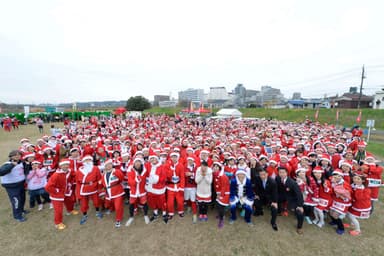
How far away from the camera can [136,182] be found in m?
4.22

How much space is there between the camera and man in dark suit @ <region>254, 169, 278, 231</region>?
4.08 meters

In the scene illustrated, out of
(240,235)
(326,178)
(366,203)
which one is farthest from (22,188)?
(366,203)

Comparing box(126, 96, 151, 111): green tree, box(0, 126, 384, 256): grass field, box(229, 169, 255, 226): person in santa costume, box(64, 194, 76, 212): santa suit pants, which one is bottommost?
box(0, 126, 384, 256): grass field

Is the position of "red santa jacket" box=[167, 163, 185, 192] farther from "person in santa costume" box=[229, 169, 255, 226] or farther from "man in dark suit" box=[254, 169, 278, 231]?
"man in dark suit" box=[254, 169, 278, 231]

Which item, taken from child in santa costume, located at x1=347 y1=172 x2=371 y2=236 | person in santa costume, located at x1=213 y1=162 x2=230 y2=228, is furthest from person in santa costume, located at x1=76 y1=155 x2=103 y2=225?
child in santa costume, located at x1=347 y1=172 x2=371 y2=236

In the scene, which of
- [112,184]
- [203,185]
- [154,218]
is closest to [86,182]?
[112,184]

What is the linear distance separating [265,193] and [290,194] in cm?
61

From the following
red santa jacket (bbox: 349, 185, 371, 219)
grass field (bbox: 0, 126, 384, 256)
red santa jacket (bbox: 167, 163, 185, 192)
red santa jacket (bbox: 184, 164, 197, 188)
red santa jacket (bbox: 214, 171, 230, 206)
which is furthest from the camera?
red santa jacket (bbox: 184, 164, 197, 188)

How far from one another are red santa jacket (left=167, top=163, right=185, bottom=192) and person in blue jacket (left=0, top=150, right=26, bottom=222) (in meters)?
3.98

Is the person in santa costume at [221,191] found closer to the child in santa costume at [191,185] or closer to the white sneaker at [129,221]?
the child in santa costume at [191,185]

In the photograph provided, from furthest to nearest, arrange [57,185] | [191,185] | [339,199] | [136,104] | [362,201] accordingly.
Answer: [136,104]
[191,185]
[57,185]
[339,199]
[362,201]

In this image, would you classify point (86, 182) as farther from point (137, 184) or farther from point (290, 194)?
point (290, 194)

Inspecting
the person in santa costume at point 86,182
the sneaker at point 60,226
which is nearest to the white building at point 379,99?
the person in santa costume at point 86,182

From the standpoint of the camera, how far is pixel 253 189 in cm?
444
